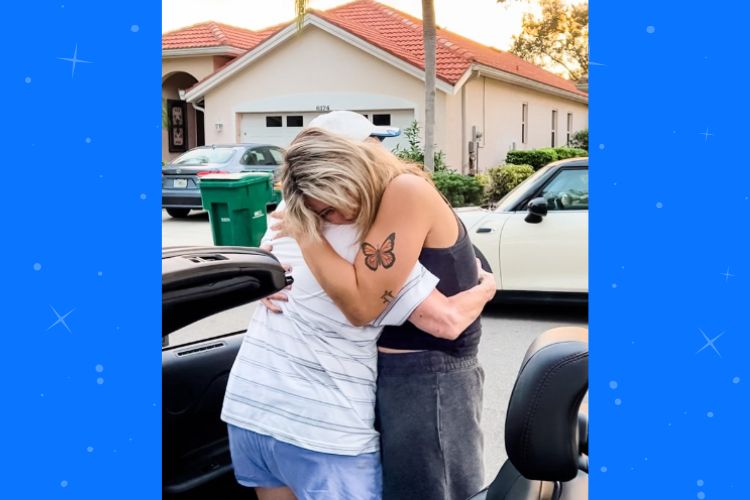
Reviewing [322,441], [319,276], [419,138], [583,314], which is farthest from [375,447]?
[419,138]

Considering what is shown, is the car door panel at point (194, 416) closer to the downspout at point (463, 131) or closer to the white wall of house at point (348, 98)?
the white wall of house at point (348, 98)

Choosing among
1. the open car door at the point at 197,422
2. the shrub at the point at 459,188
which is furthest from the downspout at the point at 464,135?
the open car door at the point at 197,422

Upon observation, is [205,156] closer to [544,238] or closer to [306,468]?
[544,238]

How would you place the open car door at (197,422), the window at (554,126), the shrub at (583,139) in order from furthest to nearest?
1. the window at (554,126)
2. the open car door at (197,422)
3. the shrub at (583,139)

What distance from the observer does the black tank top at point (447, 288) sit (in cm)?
174

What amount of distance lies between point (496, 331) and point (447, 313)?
187 inches

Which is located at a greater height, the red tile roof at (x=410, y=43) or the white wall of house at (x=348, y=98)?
the red tile roof at (x=410, y=43)

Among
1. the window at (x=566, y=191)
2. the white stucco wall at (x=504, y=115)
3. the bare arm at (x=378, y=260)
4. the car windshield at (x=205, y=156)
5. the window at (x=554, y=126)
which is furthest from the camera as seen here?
the window at (x=554, y=126)

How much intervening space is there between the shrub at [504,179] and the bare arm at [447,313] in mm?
12898

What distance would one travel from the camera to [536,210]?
6.51m

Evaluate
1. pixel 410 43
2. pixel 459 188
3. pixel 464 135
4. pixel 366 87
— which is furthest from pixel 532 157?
pixel 459 188

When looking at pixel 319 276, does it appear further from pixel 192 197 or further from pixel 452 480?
pixel 192 197

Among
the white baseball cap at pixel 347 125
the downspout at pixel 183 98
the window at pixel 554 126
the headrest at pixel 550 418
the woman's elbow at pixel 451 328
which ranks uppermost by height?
the downspout at pixel 183 98

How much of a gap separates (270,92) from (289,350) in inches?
686
